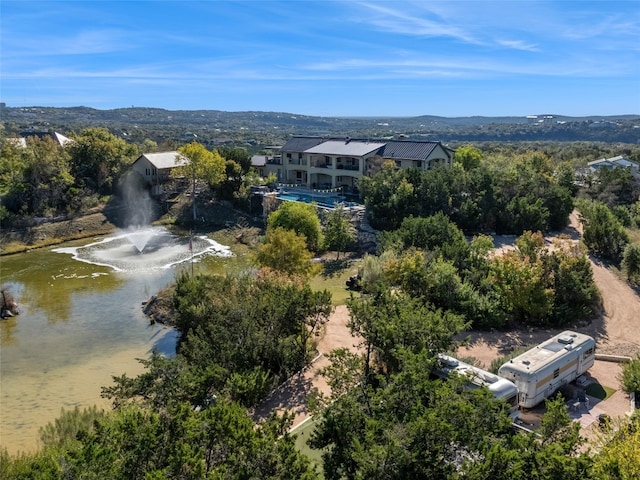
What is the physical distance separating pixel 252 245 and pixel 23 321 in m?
17.5

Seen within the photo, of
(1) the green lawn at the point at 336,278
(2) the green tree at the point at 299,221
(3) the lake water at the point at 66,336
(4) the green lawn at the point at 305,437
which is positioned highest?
(2) the green tree at the point at 299,221

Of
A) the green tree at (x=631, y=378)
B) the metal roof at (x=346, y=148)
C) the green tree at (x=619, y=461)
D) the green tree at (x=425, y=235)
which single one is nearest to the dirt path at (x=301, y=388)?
the green tree at (x=619, y=461)

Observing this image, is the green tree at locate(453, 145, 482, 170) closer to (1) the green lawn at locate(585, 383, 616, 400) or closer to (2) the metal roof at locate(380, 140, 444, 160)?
(2) the metal roof at locate(380, 140, 444, 160)

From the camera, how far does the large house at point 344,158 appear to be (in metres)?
48.6

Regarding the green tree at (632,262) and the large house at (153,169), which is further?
the large house at (153,169)

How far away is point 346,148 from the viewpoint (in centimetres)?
5194

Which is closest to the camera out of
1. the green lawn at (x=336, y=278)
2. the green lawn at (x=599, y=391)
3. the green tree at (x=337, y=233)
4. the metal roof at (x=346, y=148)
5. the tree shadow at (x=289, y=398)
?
the tree shadow at (x=289, y=398)

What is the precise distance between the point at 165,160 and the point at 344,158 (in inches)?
767

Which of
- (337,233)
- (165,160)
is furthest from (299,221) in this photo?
(165,160)

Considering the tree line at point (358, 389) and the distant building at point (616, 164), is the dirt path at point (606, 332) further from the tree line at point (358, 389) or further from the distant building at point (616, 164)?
the distant building at point (616, 164)

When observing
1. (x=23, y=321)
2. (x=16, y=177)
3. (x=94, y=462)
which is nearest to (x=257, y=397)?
(x=94, y=462)

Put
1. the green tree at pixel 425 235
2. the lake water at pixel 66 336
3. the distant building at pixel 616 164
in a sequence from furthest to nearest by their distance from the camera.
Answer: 1. the distant building at pixel 616 164
2. the green tree at pixel 425 235
3. the lake water at pixel 66 336

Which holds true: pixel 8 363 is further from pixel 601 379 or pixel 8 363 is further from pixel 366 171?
pixel 366 171

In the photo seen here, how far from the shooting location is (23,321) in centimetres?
2678
